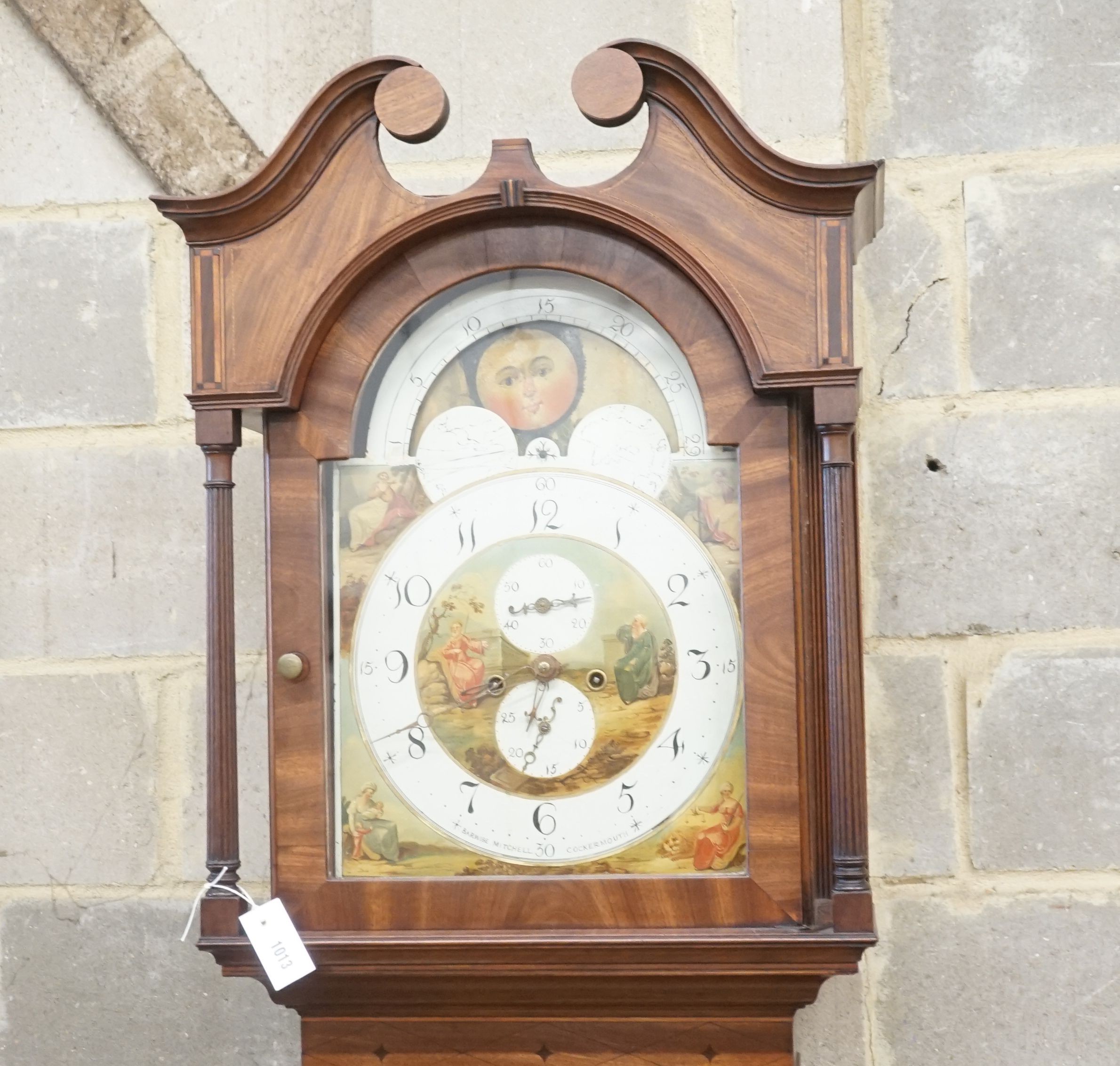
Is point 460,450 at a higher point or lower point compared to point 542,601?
higher

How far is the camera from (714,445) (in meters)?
0.99

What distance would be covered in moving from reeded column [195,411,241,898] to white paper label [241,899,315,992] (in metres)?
0.04

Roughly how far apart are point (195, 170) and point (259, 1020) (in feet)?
2.74

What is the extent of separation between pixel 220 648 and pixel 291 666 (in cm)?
5

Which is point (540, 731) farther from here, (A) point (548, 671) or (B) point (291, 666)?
(B) point (291, 666)

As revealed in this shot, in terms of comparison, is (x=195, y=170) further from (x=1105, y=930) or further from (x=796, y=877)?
(x=1105, y=930)

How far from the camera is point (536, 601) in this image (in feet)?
3.28

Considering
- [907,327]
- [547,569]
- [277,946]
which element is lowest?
[277,946]

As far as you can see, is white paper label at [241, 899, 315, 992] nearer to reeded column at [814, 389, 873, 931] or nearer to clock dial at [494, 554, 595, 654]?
clock dial at [494, 554, 595, 654]

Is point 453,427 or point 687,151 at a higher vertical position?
point 687,151

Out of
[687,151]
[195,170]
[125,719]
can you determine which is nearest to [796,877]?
[687,151]

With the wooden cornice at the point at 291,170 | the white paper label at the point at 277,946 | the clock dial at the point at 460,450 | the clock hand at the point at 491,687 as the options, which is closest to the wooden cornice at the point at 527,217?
the wooden cornice at the point at 291,170

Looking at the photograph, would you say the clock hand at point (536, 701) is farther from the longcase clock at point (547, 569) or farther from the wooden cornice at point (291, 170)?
the wooden cornice at point (291, 170)

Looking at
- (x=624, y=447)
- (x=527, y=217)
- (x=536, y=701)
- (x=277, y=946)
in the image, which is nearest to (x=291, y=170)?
(x=527, y=217)
